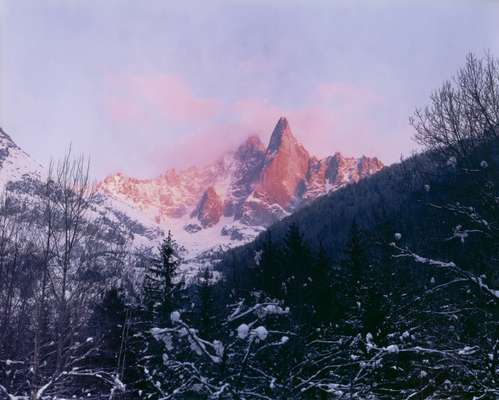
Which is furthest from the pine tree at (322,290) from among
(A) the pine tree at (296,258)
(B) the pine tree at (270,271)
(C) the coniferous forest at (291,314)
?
(B) the pine tree at (270,271)

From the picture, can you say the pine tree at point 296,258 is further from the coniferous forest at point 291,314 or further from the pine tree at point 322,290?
the coniferous forest at point 291,314

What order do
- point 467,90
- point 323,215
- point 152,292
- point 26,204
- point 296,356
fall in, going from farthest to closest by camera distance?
point 323,215 → point 152,292 → point 26,204 → point 467,90 → point 296,356

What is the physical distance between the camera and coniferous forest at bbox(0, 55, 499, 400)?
3512 millimetres

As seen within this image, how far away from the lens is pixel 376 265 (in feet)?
70.1

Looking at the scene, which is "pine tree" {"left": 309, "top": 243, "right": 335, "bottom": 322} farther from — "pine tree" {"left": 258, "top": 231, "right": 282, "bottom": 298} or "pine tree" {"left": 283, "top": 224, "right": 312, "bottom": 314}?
"pine tree" {"left": 258, "top": 231, "right": 282, "bottom": 298}

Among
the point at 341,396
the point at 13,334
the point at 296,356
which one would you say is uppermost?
the point at 13,334

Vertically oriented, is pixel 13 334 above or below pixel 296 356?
above

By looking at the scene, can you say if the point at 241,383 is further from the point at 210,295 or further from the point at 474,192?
the point at 210,295

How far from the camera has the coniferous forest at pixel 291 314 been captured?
11.5 ft

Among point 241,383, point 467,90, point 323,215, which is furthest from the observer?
point 323,215

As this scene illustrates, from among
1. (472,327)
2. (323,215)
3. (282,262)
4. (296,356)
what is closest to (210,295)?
(282,262)

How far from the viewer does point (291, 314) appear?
13.8 feet

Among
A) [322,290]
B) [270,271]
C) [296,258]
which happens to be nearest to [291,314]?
[322,290]

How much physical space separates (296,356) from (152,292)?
20.8 m
